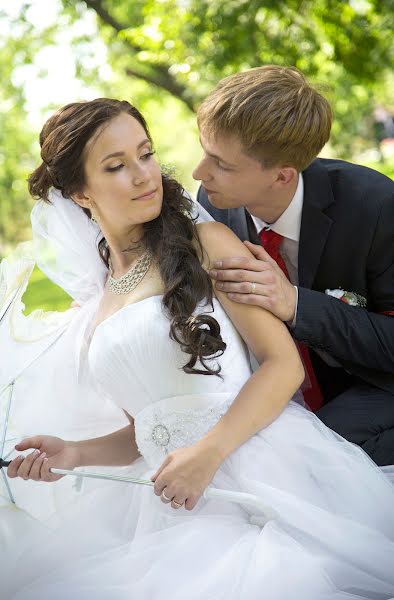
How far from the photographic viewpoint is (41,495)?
11.1 ft

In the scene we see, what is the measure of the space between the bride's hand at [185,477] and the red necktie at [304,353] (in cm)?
106

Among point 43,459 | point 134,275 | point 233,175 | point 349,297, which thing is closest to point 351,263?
point 349,297

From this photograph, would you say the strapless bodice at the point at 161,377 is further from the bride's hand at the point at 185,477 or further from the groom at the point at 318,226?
the groom at the point at 318,226

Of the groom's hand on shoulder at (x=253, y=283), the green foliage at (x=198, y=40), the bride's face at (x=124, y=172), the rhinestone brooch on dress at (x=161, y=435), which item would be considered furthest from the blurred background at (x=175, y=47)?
the rhinestone brooch on dress at (x=161, y=435)

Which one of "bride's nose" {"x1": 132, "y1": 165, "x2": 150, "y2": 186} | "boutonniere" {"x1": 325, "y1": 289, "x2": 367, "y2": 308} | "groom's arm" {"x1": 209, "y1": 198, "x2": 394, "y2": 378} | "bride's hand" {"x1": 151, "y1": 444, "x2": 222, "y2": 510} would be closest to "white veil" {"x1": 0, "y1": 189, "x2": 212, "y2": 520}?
"bride's nose" {"x1": 132, "y1": 165, "x2": 150, "y2": 186}

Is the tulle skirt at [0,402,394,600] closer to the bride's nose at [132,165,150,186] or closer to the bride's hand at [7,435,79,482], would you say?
the bride's hand at [7,435,79,482]

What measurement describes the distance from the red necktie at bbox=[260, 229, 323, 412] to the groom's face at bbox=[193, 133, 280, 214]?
0.58ft

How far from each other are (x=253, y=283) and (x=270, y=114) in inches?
36.7

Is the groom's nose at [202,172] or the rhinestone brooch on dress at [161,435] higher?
the groom's nose at [202,172]

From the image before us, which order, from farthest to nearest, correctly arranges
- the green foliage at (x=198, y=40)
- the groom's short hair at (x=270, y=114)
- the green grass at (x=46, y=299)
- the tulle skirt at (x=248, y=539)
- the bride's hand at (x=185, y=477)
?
the green grass at (x=46, y=299)
the green foliage at (x=198, y=40)
the groom's short hair at (x=270, y=114)
the bride's hand at (x=185, y=477)
the tulle skirt at (x=248, y=539)

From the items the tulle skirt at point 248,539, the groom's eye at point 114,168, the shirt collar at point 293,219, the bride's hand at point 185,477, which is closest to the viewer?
the tulle skirt at point 248,539

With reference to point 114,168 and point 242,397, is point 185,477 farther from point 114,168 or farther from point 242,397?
point 114,168

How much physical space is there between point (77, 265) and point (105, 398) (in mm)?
665

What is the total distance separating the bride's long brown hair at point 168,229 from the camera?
9.42 feet
